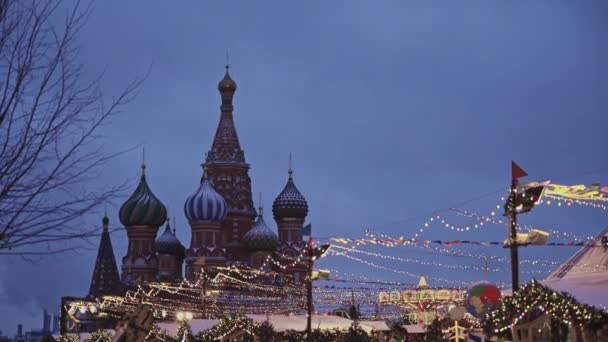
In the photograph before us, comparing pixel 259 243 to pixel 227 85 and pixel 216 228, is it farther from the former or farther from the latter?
pixel 227 85

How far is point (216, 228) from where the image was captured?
68500 mm

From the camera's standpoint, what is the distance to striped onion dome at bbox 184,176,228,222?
6800 cm

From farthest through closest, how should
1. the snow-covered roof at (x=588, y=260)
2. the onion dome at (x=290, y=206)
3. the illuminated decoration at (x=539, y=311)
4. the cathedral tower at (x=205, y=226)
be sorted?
the onion dome at (x=290, y=206) → the cathedral tower at (x=205, y=226) → the snow-covered roof at (x=588, y=260) → the illuminated decoration at (x=539, y=311)

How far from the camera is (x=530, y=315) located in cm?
1347

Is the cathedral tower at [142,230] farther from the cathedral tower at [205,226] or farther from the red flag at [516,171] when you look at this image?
the red flag at [516,171]

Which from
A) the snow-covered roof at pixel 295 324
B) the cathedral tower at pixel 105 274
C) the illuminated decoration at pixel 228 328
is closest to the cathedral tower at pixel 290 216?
the cathedral tower at pixel 105 274

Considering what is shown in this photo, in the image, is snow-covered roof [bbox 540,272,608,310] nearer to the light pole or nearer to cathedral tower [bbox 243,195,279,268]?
the light pole

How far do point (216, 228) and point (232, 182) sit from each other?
238 inches

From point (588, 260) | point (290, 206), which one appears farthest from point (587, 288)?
point (290, 206)

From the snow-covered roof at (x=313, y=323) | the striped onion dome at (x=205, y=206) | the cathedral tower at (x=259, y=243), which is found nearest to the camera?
the snow-covered roof at (x=313, y=323)

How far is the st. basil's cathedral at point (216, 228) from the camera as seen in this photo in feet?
224

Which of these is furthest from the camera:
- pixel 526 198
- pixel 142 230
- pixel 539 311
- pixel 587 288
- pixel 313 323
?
pixel 142 230

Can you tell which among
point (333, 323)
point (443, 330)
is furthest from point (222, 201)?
point (443, 330)

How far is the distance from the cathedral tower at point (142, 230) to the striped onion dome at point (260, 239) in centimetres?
667
